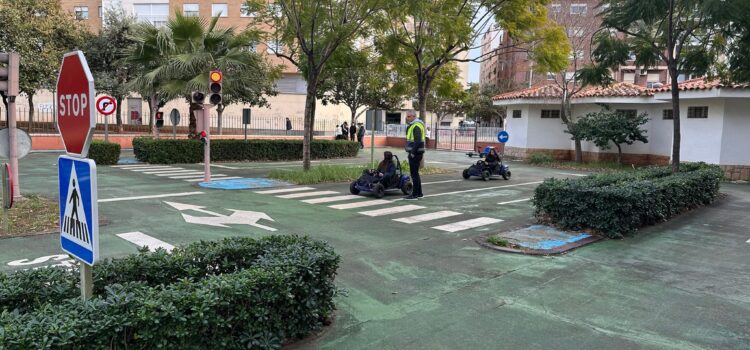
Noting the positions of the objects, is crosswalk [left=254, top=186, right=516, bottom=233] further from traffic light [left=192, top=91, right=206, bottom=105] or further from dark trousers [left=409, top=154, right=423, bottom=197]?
traffic light [left=192, top=91, right=206, bottom=105]

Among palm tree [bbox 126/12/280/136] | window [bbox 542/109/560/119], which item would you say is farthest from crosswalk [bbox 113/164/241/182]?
window [bbox 542/109/560/119]

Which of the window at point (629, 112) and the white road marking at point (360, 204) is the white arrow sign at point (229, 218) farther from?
the window at point (629, 112)

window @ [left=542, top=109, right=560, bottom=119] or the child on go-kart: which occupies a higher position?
window @ [left=542, top=109, right=560, bottom=119]

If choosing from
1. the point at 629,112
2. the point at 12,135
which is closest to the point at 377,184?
the point at 12,135

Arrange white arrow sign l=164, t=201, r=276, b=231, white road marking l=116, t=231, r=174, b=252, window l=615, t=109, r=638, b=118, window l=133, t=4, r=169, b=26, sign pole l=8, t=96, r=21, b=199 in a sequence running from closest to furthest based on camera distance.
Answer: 1. white road marking l=116, t=231, r=174, b=252
2. sign pole l=8, t=96, r=21, b=199
3. white arrow sign l=164, t=201, r=276, b=231
4. window l=615, t=109, r=638, b=118
5. window l=133, t=4, r=169, b=26

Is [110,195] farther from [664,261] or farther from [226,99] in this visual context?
[226,99]

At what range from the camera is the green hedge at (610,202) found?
343 inches

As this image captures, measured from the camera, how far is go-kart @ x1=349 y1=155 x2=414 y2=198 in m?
12.8

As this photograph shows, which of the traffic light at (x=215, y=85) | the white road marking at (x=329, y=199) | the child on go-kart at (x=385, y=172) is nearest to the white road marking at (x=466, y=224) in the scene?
the child on go-kart at (x=385, y=172)

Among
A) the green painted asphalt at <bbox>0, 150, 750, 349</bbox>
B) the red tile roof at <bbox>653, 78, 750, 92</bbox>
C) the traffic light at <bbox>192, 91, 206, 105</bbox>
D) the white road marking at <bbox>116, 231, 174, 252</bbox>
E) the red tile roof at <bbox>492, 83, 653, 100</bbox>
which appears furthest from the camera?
the red tile roof at <bbox>492, 83, 653, 100</bbox>

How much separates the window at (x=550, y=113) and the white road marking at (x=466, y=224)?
17834 mm

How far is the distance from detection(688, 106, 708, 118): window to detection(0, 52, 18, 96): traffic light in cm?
2109

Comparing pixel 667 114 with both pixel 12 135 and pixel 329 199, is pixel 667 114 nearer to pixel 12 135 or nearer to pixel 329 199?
pixel 329 199

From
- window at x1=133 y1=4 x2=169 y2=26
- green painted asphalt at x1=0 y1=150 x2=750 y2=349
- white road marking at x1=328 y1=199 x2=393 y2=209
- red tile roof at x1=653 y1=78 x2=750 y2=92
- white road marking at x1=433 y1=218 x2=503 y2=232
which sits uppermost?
window at x1=133 y1=4 x2=169 y2=26
